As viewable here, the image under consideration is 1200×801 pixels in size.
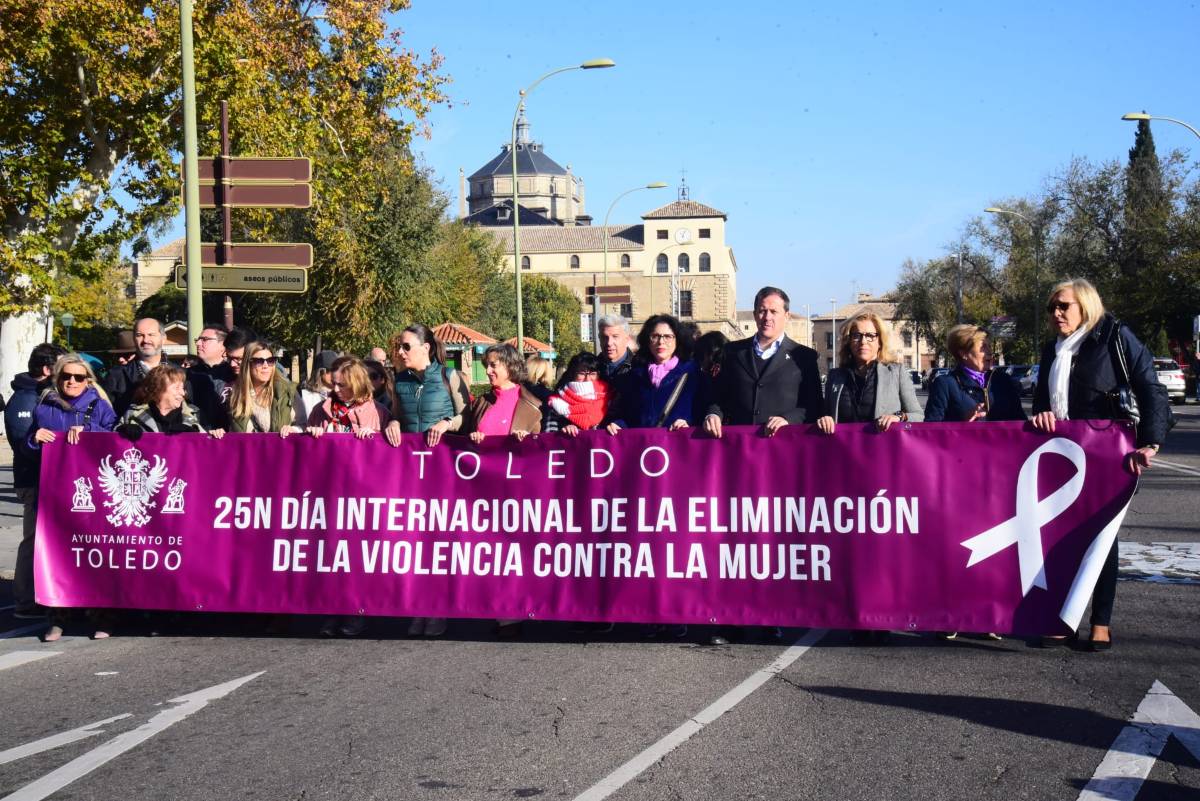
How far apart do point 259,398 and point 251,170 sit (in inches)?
219

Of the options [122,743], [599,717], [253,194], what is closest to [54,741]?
[122,743]

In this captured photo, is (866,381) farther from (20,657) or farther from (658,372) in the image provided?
(20,657)

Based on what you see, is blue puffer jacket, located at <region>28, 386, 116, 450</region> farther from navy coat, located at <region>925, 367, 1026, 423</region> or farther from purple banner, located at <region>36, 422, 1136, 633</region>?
navy coat, located at <region>925, 367, 1026, 423</region>

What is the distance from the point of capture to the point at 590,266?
15212 cm

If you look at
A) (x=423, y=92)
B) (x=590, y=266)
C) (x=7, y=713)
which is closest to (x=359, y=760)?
(x=7, y=713)

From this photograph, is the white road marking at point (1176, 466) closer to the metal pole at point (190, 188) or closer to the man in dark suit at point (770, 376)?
the man in dark suit at point (770, 376)

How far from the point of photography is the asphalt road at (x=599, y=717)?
4.70 m

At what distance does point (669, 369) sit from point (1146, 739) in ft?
11.8

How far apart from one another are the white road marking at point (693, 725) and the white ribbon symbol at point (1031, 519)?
111 centimetres

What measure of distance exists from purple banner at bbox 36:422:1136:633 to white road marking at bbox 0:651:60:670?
51cm

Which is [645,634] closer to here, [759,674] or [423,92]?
[759,674]

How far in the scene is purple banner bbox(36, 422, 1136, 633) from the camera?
6.71m

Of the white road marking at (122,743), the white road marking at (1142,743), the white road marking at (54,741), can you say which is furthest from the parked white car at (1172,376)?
the white road marking at (54,741)

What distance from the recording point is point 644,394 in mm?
7742
